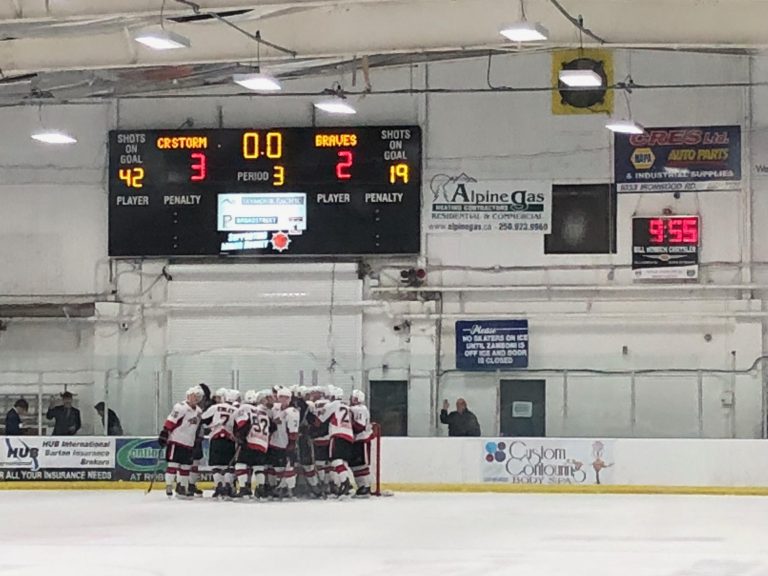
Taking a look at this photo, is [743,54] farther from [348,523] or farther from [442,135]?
[348,523]

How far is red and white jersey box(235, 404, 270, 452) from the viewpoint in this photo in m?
16.8

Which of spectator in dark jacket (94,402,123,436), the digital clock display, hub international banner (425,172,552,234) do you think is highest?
hub international banner (425,172,552,234)

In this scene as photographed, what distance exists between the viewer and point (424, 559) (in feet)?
34.3

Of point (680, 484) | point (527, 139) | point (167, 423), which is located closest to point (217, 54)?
point (167, 423)

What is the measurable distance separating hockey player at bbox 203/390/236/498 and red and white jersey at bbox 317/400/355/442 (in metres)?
1.04

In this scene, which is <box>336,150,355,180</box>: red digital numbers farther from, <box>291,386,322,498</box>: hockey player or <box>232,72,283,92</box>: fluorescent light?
<box>232,72,283,92</box>: fluorescent light

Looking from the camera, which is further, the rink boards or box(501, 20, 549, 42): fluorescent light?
the rink boards

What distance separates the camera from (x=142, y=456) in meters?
19.9

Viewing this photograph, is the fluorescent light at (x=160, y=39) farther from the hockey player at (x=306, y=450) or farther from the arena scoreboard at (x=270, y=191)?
the arena scoreboard at (x=270, y=191)

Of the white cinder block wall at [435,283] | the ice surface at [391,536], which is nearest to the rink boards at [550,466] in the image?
→ the ice surface at [391,536]

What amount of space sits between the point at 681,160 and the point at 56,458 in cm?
970

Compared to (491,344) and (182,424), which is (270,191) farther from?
(182,424)

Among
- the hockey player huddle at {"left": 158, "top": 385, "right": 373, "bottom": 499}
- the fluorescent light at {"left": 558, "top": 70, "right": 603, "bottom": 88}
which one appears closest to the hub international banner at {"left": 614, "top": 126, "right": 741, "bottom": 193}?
the hockey player huddle at {"left": 158, "top": 385, "right": 373, "bottom": 499}

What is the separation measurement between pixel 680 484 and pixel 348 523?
651 centimetres
